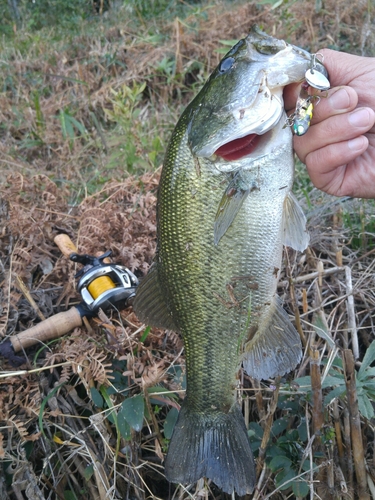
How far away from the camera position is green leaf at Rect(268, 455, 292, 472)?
180cm

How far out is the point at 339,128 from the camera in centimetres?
186

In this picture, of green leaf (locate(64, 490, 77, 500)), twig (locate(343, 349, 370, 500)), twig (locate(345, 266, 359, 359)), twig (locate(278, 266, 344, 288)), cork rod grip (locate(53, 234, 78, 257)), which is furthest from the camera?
cork rod grip (locate(53, 234, 78, 257))

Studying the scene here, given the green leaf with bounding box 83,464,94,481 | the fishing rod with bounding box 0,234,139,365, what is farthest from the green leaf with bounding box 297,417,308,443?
the fishing rod with bounding box 0,234,139,365

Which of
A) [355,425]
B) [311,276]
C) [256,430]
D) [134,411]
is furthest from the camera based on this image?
[311,276]

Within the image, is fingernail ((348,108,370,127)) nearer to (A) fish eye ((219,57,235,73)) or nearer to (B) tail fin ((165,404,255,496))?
(A) fish eye ((219,57,235,73))

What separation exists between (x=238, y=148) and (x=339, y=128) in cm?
44

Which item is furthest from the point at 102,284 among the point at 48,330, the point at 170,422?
the point at 170,422

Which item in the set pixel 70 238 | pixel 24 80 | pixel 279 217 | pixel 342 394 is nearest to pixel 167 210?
pixel 279 217

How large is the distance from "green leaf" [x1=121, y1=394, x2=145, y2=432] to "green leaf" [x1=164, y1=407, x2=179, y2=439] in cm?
17

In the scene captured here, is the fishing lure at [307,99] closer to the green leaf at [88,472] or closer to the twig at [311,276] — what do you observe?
the twig at [311,276]

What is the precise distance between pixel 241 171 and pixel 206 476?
44.5 inches

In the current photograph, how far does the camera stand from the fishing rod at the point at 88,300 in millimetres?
2221

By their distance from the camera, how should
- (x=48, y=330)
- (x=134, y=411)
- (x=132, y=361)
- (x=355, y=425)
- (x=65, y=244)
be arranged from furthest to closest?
(x=65, y=244)
(x=48, y=330)
(x=132, y=361)
(x=134, y=411)
(x=355, y=425)

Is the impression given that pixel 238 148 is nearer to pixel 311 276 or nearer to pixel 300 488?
pixel 311 276
